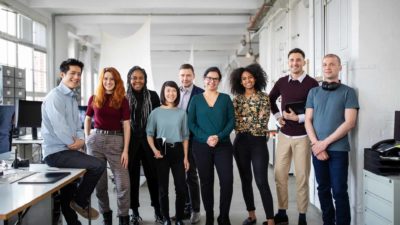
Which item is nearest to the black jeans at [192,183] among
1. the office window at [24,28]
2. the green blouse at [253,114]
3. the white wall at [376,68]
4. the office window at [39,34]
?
the green blouse at [253,114]

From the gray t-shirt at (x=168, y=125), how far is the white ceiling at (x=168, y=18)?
15.5 feet

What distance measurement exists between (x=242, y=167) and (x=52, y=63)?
24.9 feet

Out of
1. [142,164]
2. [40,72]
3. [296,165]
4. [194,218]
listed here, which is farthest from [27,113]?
[40,72]

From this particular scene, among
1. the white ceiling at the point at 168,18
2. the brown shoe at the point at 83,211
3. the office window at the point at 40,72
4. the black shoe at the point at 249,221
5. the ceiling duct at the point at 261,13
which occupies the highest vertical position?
the white ceiling at the point at 168,18

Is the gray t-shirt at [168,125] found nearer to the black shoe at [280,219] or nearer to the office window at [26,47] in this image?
the black shoe at [280,219]

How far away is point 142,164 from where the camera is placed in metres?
3.62

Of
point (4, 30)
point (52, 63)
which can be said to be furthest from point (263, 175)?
point (52, 63)

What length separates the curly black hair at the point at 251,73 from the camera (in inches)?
133

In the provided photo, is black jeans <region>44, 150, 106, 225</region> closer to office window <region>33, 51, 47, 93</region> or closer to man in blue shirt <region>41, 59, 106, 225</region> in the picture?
man in blue shirt <region>41, 59, 106, 225</region>

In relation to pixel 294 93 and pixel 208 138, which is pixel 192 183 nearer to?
pixel 208 138

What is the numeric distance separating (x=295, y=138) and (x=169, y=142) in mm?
1122

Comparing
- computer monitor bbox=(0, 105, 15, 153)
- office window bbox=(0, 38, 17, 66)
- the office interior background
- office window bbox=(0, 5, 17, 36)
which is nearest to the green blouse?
the office interior background

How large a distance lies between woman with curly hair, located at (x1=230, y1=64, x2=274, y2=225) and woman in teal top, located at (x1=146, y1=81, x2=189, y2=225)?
1.56 ft

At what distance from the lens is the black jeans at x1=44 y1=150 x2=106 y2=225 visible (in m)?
2.86
